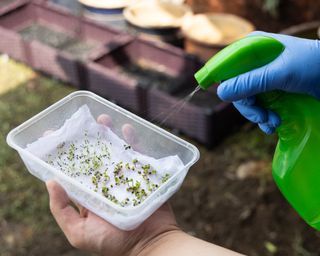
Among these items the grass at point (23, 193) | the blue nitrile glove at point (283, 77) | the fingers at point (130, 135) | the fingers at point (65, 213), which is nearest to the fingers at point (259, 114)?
the blue nitrile glove at point (283, 77)

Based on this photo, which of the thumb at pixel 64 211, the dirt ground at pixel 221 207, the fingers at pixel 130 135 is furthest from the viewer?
the dirt ground at pixel 221 207

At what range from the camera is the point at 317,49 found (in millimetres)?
1319

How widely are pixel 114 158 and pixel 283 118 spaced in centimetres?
44

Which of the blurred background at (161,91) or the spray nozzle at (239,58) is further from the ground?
the spray nozzle at (239,58)

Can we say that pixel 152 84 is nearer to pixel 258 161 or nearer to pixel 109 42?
pixel 109 42

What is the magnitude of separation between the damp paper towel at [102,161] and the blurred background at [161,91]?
831 millimetres

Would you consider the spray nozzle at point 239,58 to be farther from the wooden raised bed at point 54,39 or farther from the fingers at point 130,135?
the wooden raised bed at point 54,39

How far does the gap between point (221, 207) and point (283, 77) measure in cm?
117

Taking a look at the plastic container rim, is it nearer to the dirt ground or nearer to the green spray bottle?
the green spray bottle

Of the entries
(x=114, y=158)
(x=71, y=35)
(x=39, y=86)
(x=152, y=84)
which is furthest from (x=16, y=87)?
(x=114, y=158)

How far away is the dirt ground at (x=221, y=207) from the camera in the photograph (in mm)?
2158

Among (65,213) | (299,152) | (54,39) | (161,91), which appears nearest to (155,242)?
(65,213)

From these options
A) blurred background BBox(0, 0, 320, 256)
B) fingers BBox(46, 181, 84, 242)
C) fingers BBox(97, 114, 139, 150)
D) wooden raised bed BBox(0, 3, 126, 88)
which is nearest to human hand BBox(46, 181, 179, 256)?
fingers BBox(46, 181, 84, 242)

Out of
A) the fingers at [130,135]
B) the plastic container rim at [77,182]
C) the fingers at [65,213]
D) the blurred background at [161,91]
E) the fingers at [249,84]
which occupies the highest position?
the fingers at [249,84]
